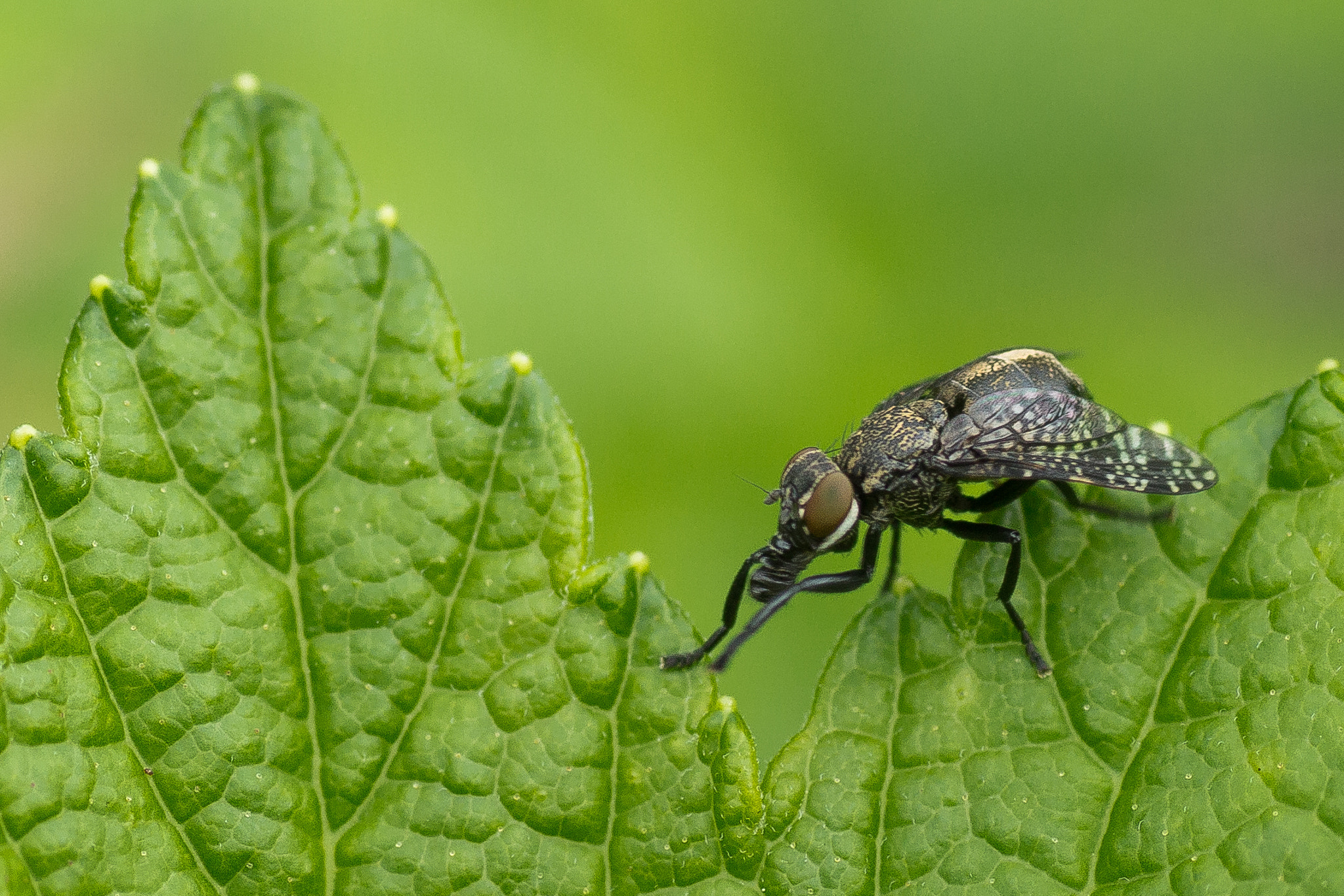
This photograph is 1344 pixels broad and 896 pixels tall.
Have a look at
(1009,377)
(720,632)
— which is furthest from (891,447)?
(720,632)

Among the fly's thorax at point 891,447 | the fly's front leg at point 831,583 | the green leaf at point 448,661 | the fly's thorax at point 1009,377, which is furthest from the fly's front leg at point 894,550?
the green leaf at point 448,661

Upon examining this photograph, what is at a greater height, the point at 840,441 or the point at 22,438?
the point at 840,441

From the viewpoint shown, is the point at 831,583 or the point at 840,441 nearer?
the point at 831,583

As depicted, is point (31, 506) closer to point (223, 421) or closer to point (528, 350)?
point (223, 421)

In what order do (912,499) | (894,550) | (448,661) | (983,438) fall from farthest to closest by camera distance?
(894,550) → (912,499) → (983,438) → (448,661)

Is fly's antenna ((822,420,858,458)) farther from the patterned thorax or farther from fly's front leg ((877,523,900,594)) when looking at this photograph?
fly's front leg ((877,523,900,594))

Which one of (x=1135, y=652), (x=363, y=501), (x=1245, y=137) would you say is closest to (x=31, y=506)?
(x=363, y=501)

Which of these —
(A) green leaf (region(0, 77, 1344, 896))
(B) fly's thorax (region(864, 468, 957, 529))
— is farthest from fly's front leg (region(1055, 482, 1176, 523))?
(B) fly's thorax (region(864, 468, 957, 529))

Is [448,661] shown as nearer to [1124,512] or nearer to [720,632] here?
[720,632]
